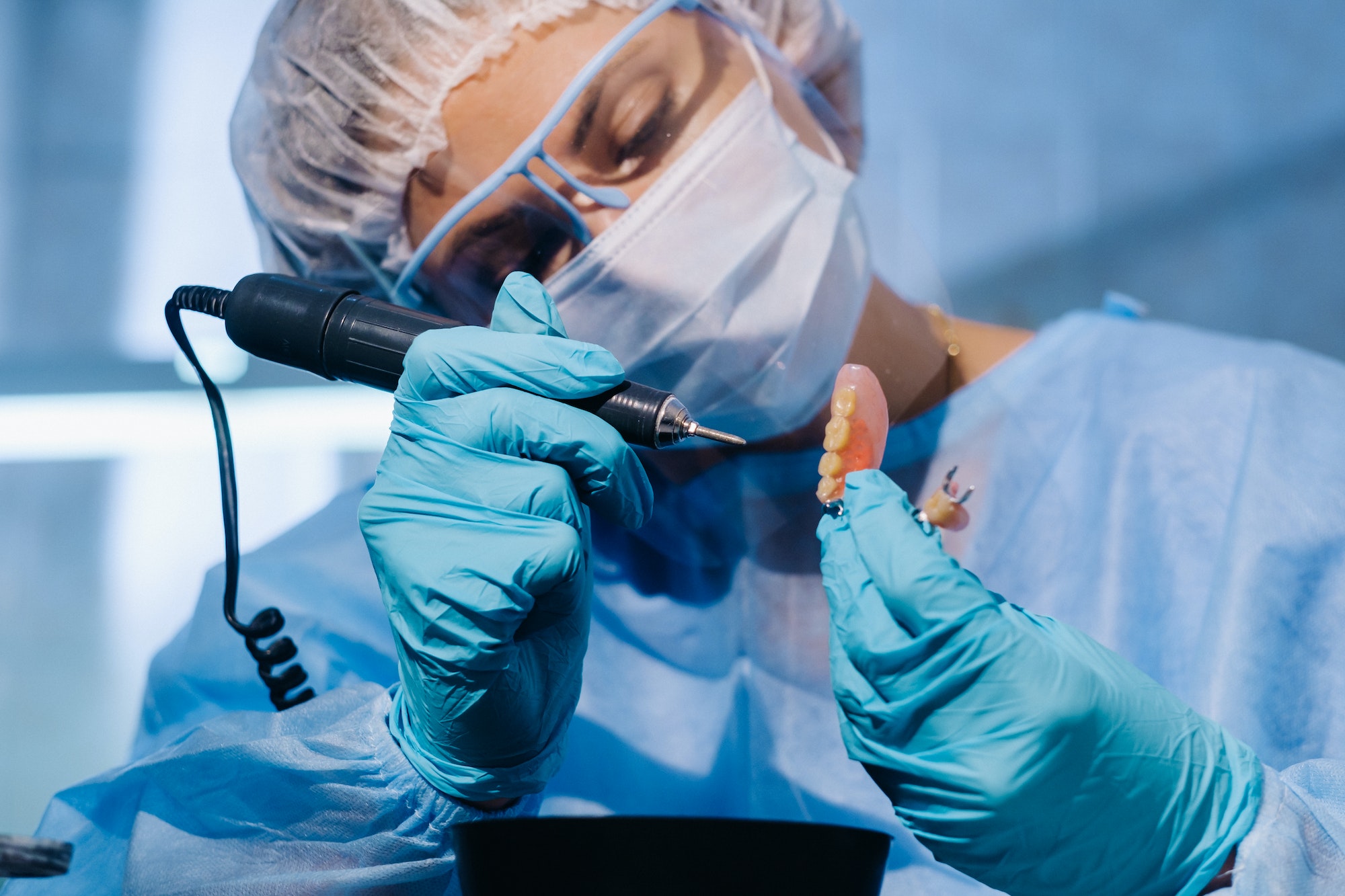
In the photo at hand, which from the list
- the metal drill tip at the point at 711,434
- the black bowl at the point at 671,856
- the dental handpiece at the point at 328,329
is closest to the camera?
the black bowl at the point at 671,856

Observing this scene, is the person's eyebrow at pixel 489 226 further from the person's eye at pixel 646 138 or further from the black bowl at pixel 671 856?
the black bowl at pixel 671 856

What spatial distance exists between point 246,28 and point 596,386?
142cm

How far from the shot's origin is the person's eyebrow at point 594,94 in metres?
0.89

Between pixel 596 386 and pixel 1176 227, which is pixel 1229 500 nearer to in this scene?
pixel 596 386

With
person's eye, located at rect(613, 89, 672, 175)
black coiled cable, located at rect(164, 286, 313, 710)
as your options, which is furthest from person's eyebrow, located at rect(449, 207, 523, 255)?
black coiled cable, located at rect(164, 286, 313, 710)

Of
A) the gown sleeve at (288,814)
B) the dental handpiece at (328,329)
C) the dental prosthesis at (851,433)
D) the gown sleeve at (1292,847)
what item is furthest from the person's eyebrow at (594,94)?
the gown sleeve at (1292,847)

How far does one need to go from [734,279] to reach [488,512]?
0.37 metres

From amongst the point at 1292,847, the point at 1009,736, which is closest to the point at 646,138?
the point at 1009,736

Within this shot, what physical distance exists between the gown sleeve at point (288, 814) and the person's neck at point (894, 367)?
0.42m

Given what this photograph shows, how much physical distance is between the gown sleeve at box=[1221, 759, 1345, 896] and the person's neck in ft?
1.36

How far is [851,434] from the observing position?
2.32ft

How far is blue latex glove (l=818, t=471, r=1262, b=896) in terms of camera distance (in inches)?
22.4

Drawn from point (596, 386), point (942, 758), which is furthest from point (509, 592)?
point (942, 758)

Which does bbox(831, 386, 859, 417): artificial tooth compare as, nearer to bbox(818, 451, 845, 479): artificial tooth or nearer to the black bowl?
bbox(818, 451, 845, 479): artificial tooth
